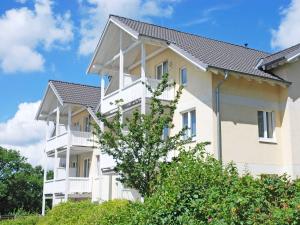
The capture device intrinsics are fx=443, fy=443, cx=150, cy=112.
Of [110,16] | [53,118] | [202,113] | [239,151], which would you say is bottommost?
[239,151]

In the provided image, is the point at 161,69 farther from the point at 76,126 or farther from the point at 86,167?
the point at 76,126

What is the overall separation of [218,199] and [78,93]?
2586 cm

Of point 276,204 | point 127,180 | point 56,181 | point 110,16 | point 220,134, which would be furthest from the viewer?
point 56,181

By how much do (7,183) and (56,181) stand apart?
867 inches

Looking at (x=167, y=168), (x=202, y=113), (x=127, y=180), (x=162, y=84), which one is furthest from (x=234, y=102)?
(x=167, y=168)

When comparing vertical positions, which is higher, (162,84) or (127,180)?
(162,84)

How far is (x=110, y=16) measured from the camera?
22.7m

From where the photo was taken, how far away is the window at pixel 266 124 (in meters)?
19.8

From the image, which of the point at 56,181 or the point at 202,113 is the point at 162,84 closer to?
the point at 202,113

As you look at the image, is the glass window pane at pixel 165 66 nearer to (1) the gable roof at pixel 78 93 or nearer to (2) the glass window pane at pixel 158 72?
(2) the glass window pane at pixel 158 72

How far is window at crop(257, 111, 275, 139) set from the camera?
19766 millimetres

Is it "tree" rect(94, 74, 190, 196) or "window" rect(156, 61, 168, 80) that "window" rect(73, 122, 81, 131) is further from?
"tree" rect(94, 74, 190, 196)

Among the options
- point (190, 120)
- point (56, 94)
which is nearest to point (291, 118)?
point (190, 120)

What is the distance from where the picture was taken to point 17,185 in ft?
167
